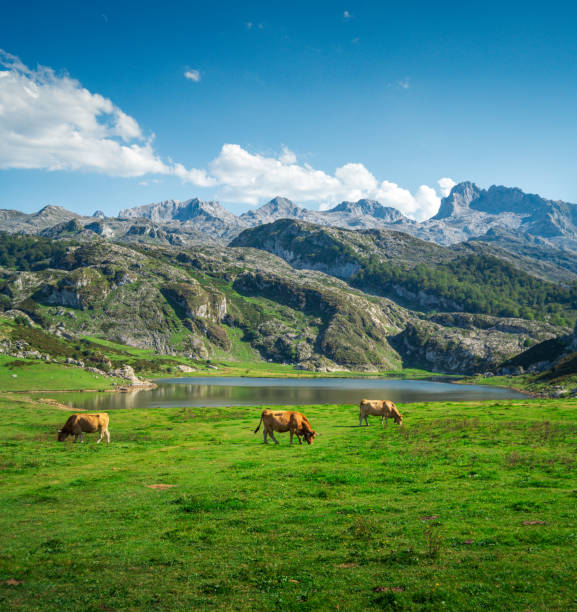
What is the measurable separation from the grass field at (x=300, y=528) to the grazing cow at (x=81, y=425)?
22.0 ft

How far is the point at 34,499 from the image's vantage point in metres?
22.0

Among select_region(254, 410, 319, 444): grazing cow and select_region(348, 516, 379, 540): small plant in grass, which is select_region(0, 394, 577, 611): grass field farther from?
select_region(254, 410, 319, 444): grazing cow

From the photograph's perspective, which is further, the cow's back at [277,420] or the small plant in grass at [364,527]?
the cow's back at [277,420]

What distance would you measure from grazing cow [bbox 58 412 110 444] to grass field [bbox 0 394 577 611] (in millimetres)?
6704

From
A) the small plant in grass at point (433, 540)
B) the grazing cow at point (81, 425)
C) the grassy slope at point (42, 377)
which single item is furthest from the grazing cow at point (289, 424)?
the grassy slope at point (42, 377)

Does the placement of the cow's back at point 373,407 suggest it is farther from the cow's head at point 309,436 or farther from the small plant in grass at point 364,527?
the small plant in grass at point 364,527

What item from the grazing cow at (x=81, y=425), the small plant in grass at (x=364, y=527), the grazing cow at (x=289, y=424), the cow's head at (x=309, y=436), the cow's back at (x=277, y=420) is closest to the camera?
the small plant in grass at (x=364, y=527)

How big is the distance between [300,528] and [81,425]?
3241 centimetres

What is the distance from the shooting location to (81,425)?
41.3 m

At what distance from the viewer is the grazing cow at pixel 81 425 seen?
41188mm

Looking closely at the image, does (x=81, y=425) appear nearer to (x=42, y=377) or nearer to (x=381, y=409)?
(x=381, y=409)

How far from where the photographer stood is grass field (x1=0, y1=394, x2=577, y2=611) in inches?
448

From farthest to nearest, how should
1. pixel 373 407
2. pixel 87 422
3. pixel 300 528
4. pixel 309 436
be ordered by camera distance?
pixel 373 407, pixel 87 422, pixel 309 436, pixel 300 528

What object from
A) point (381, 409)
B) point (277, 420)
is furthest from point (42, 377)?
point (277, 420)
